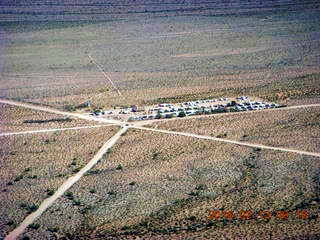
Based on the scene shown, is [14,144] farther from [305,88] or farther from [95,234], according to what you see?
[305,88]

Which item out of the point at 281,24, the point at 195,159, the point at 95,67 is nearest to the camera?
the point at 195,159

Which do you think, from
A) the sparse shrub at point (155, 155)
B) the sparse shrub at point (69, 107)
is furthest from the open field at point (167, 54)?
the sparse shrub at point (155, 155)

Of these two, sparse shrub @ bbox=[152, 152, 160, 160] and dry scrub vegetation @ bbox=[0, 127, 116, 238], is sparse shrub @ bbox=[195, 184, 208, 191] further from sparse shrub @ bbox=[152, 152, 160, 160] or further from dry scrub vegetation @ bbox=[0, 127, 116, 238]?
dry scrub vegetation @ bbox=[0, 127, 116, 238]

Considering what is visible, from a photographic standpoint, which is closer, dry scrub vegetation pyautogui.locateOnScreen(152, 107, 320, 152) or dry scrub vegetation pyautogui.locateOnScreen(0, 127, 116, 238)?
dry scrub vegetation pyautogui.locateOnScreen(0, 127, 116, 238)

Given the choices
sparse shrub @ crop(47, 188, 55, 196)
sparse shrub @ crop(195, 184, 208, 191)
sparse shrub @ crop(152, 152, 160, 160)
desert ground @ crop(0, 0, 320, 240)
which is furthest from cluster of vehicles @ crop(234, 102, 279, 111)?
sparse shrub @ crop(47, 188, 55, 196)

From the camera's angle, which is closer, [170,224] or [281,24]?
[170,224]

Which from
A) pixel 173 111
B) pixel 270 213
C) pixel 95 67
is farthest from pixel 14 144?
pixel 95 67
